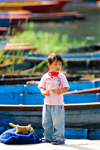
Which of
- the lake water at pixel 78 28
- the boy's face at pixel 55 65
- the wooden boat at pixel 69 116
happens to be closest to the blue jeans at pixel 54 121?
the boy's face at pixel 55 65

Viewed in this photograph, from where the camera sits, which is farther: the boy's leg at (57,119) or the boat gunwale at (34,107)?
the boat gunwale at (34,107)

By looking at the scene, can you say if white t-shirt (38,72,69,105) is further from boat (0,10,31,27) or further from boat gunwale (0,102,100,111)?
boat (0,10,31,27)

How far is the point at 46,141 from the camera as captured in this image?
4863mm

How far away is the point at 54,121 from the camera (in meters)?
4.62

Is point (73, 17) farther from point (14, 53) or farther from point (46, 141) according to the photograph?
point (46, 141)

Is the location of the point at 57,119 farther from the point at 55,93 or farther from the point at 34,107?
the point at 34,107

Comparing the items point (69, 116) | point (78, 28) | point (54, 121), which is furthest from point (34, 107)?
point (78, 28)

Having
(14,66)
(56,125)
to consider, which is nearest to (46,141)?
(56,125)

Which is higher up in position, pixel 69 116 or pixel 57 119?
pixel 57 119

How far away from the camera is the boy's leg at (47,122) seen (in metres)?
4.68

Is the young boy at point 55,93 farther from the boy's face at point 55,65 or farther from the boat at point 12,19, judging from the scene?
the boat at point 12,19

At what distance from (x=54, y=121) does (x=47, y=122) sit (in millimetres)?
150

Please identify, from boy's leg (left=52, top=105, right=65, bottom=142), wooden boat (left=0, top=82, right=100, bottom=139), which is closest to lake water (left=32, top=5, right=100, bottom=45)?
wooden boat (left=0, top=82, right=100, bottom=139)

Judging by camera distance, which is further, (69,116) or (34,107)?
(69,116)
